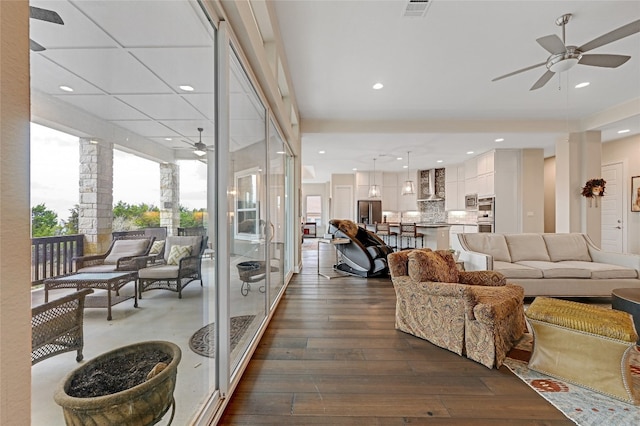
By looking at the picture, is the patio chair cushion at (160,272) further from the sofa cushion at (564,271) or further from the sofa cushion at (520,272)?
the sofa cushion at (564,271)

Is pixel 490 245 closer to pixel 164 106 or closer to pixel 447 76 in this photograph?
pixel 447 76

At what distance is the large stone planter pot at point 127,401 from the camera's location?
33.9 inches

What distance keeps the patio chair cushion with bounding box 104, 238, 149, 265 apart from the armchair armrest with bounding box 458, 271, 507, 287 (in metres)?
2.90

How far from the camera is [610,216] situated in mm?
6672

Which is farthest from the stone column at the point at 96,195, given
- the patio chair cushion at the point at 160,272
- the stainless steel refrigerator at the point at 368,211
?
the stainless steel refrigerator at the point at 368,211

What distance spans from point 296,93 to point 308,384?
411cm

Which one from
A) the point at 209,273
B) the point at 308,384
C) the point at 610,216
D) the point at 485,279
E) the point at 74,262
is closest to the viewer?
the point at 74,262

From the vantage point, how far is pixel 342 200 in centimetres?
1091

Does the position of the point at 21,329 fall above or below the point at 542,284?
above

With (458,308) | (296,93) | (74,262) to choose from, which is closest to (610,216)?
(458,308)

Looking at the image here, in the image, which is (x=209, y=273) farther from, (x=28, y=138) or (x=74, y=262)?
(x=28, y=138)

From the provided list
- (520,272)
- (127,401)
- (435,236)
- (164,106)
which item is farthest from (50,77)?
(435,236)

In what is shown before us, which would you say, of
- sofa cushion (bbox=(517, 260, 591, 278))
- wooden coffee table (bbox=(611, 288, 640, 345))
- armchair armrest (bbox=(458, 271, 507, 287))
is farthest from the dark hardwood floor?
sofa cushion (bbox=(517, 260, 591, 278))

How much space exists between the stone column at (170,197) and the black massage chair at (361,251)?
401cm
